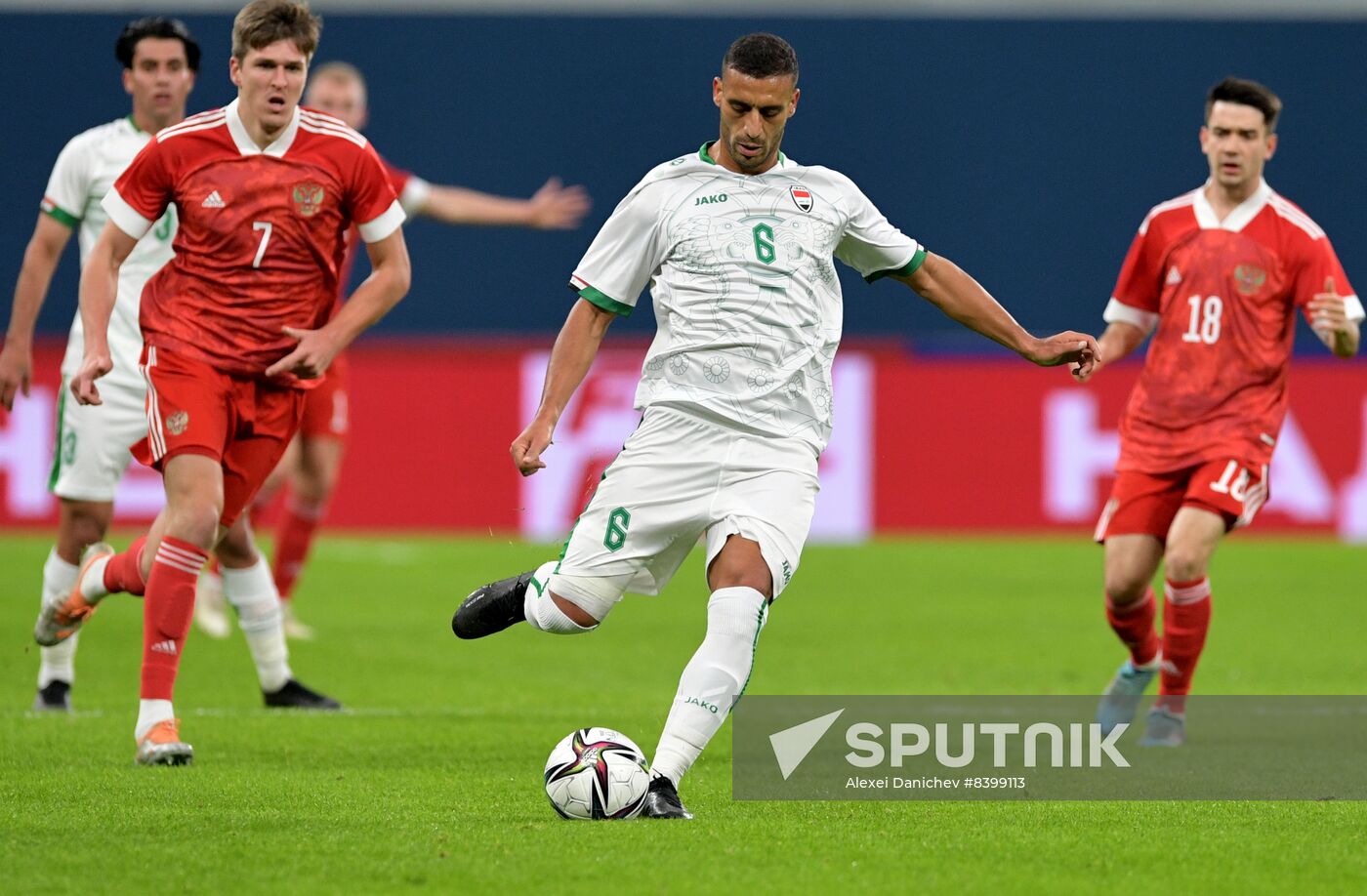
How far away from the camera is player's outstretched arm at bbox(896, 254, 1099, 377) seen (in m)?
6.09

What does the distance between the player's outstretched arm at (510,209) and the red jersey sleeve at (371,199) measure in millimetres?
2068

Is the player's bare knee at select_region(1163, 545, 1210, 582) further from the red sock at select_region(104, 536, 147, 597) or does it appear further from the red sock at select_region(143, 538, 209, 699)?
the red sock at select_region(104, 536, 147, 597)

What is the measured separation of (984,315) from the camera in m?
6.14

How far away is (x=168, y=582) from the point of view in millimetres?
6750

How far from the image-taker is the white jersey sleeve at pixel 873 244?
605 cm

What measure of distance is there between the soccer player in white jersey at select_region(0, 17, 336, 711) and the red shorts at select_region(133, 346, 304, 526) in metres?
0.86

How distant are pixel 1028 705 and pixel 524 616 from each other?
328 cm

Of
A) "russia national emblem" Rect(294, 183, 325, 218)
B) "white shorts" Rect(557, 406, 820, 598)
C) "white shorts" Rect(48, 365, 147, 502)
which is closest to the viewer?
"white shorts" Rect(557, 406, 820, 598)

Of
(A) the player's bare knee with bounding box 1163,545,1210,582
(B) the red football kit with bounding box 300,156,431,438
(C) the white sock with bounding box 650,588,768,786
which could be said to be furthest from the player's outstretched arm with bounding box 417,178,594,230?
(C) the white sock with bounding box 650,588,768,786

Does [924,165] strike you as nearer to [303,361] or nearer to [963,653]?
[963,653]

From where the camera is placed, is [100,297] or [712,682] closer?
[712,682]

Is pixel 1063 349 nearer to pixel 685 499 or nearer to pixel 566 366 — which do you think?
pixel 685 499

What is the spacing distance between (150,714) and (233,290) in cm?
143

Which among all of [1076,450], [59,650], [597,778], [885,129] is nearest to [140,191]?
[59,650]
